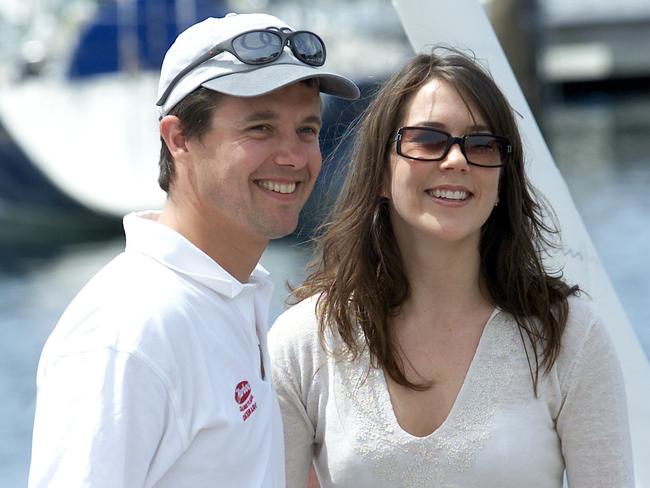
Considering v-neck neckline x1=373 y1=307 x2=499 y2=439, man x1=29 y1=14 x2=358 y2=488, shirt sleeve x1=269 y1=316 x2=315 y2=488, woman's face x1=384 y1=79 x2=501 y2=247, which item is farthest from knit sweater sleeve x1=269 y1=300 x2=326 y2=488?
woman's face x1=384 y1=79 x2=501 y2=247

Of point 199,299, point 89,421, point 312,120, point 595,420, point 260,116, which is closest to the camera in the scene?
point 89,421

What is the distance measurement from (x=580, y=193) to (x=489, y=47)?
19960 millimetres

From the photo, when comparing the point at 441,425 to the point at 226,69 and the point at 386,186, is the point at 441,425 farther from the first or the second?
the point at 226,69

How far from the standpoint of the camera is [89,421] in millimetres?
2281

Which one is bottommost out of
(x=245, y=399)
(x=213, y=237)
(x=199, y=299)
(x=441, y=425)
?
(x=441, y=425)

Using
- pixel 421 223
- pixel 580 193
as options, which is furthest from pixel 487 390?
pixel 580 193

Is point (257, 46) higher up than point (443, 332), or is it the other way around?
point (257, 46)

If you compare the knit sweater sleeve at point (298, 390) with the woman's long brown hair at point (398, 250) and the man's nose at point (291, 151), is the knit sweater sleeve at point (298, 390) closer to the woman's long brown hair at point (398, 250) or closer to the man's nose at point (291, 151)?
the woman's long brown hair at point (398, 250)

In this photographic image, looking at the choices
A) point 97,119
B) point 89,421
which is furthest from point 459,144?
point 97,119

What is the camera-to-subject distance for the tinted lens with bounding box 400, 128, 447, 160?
3.04 meters

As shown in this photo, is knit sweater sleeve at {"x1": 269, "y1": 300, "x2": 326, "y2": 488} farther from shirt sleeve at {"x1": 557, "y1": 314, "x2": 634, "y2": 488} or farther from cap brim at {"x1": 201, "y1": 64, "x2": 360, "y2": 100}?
cap brim at {"x1": 201, "y1": 64, "x2": 360, "y2": 100}

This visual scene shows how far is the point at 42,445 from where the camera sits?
7.56 ft

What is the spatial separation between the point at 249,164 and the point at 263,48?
0.84 ft

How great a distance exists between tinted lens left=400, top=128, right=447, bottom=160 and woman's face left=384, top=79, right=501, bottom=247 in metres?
0.02
